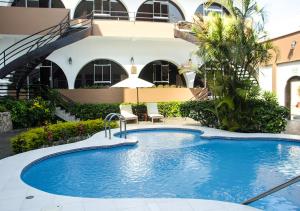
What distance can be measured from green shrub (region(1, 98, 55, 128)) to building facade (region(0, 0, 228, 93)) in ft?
14.1

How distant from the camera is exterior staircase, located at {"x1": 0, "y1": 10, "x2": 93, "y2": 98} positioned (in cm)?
1684

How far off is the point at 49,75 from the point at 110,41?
178 inches

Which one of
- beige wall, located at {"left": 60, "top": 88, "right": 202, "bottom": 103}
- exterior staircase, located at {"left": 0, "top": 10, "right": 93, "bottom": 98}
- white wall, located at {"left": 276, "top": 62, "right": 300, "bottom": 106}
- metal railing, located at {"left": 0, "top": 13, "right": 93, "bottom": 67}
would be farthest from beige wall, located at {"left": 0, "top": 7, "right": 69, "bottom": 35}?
white wall, located at {"left": 276, "top": 62, "right": 300, "bottom": 106}

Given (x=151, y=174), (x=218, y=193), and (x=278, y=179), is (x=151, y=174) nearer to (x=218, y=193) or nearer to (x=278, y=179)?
(x=218, y=193)

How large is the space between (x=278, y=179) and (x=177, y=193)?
282cm

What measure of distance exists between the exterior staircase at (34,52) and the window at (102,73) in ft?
11.1

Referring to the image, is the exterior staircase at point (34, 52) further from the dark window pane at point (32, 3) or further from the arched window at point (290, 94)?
the arched window at point (290, 94)

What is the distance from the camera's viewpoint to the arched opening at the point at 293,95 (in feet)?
63.9

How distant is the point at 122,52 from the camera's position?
2250cm

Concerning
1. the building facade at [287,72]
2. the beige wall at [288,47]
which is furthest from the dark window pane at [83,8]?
the beige wall at [288,47]

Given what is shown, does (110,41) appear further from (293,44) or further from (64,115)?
(293,44)

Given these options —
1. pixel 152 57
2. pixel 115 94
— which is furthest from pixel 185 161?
pixel 152 57

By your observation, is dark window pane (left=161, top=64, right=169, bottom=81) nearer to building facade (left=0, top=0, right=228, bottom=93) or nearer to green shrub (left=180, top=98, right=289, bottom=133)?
building facade (left=0, top=0, right=228, bottom=93)

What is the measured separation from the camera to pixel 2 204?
6.19 meters
